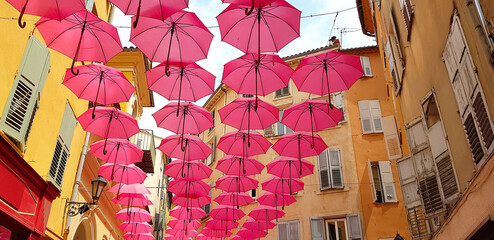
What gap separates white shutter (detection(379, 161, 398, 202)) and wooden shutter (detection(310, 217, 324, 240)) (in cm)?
308

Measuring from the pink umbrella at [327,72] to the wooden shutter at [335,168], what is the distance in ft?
30.9

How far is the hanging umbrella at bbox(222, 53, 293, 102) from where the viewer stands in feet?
28.9

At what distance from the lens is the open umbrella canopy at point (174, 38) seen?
7.55 m

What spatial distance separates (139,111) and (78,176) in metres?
10.2

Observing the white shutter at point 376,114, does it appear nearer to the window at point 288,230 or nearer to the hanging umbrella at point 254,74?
the window at point 288,230

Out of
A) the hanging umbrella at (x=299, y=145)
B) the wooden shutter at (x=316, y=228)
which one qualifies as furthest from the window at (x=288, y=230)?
the hanging umbrella at (x=299, y=145)

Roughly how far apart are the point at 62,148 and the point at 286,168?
7.03m

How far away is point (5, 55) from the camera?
21.7 feet

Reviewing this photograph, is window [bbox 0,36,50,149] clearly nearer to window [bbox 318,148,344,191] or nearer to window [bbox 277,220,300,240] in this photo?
window [bbox 277,220,300,240]

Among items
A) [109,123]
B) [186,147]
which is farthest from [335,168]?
[109,123]

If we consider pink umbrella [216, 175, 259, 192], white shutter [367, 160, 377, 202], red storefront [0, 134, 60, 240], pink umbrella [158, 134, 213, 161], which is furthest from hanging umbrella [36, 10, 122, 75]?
white shutter [367, 160, 377, 202]

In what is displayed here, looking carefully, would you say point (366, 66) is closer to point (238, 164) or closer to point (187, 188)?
point (238, 164)

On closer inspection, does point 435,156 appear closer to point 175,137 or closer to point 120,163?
point 175,137

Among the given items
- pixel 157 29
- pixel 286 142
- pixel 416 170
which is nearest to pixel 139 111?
pixel 286 142
